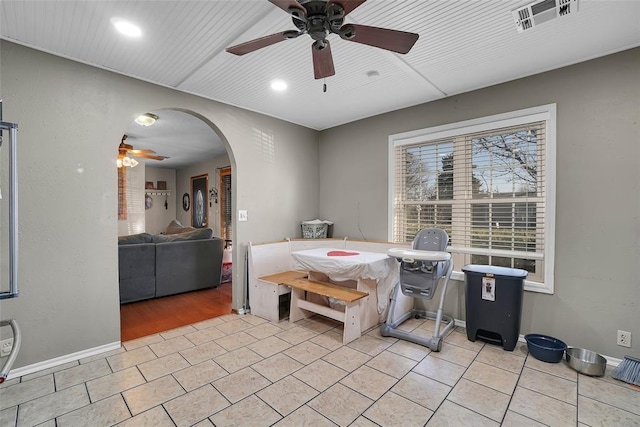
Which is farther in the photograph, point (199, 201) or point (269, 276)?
point (199, 201)

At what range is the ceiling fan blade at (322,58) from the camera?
1838 millimetres

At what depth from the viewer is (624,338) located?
2.48 m

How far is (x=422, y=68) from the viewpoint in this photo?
2791 mm

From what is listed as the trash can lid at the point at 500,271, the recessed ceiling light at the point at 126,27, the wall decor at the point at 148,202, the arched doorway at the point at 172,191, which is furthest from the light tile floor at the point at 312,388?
the wall decor at the point at 148,202

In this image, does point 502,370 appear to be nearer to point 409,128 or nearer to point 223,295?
point 409,128

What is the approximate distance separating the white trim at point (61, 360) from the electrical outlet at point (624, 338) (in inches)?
172

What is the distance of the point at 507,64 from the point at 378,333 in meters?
2.85

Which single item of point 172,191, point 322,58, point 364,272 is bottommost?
point 364,272

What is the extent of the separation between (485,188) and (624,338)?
5.47 ft

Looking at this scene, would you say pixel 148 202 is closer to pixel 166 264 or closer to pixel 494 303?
pixel 166 264

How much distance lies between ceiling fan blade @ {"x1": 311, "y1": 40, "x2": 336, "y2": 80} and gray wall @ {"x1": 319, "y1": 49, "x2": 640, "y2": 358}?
2.04 meters

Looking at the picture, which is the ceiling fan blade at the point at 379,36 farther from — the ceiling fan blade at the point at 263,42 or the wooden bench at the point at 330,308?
the wooden bench at the point at 330,308

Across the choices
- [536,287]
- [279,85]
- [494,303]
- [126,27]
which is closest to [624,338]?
[536,287]

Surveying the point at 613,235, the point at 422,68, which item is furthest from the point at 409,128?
the point at 613,235
